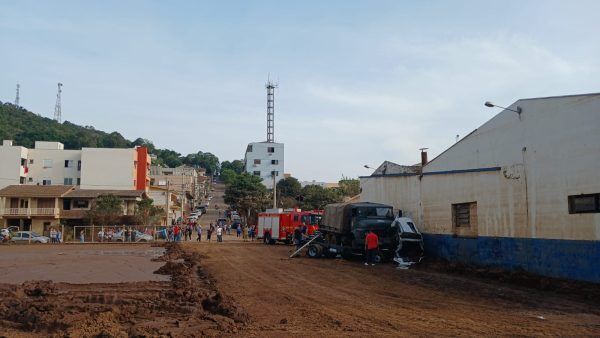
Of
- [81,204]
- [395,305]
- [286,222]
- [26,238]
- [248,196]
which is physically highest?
[248,196]

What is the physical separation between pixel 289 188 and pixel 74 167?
35.3m

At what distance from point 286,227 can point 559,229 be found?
23.7 metres

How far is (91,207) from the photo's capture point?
53969 millimetres

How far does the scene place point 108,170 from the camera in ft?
214

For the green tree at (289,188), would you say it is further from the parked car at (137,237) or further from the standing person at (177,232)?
the standing person at (177,232)

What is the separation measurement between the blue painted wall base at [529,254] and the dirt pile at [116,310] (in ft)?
31.3

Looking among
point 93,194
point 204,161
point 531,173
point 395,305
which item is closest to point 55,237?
point 93,194

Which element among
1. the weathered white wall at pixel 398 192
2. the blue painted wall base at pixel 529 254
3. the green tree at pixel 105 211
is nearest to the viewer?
the blue painted wall base at pixel 529 254

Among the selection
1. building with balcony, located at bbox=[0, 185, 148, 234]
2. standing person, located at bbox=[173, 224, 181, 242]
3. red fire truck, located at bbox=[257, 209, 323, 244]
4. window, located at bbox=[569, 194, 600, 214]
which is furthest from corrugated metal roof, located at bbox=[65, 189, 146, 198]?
window, located at bbox=[569, 194, 600, 214]

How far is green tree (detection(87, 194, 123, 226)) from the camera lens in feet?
168

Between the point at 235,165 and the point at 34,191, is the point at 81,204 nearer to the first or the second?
the point at 34,191

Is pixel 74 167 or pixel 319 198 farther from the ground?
pixel 74 167

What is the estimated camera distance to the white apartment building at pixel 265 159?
101250 mm

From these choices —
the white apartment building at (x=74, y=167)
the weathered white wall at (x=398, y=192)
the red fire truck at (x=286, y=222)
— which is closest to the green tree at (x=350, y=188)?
the white apartment building at (x=74, y=167)
